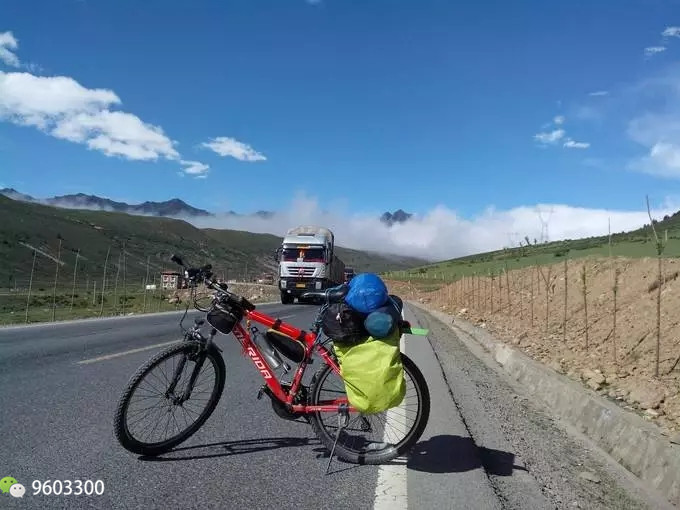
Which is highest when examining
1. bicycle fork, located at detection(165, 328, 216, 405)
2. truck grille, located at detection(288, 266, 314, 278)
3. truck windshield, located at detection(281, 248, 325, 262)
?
truck windshield, located at detection(281, 248, 325, 262)

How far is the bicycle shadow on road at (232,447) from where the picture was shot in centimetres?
408

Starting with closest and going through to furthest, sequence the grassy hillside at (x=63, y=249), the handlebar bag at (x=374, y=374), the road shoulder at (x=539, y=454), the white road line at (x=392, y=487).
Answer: the white road line at (x=392, y=487) → the road shoulder at (x=539, y=454) → the handlebar bag at (x=374, y=374) → the grassy hillside at (x=63, y=249)

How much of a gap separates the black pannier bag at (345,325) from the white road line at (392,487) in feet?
3.20

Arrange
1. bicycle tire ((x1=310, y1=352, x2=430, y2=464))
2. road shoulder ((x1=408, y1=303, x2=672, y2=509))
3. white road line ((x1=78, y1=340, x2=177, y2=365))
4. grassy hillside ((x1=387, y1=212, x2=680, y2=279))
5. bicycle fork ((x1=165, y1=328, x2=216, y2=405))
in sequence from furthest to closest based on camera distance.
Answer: grassy hillside ((x1=387, y1=212, x2=680, y2=279))
white road line ((x1=78, y1=340, x2=177, y2=365))
bicycle fork ((x1=165, y1=328, x2=216, y2=405))
bicycle tire ((x1=310, y1=352, x2=430, y2=464))
road shoulder ((x1=408, y1=303, x2=672, y2=509))

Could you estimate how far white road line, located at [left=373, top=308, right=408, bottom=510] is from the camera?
3357mm

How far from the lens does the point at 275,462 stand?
4043 mm

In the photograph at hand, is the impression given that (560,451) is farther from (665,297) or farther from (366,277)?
(665,297)

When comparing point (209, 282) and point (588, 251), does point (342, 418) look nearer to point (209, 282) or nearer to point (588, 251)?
point (209, 282)

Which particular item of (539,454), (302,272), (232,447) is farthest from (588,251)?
(232,447)

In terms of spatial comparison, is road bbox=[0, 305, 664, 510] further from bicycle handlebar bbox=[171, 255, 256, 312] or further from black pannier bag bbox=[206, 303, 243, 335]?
bicycle handlebar bbox=[171, 255, 256, 312]

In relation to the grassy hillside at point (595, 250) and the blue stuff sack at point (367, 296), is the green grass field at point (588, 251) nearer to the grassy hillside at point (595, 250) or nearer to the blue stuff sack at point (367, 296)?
the grassy hillside at point (595, 250)

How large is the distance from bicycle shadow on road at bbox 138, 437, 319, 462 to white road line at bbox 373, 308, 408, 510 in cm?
74

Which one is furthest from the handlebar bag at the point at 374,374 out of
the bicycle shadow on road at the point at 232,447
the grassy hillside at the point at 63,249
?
the grassy hillside at the point at 63,249

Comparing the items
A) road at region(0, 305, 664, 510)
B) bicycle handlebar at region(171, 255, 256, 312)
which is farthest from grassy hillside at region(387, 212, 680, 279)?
bicycle handlebar at region(171, 255, 256, 312)
